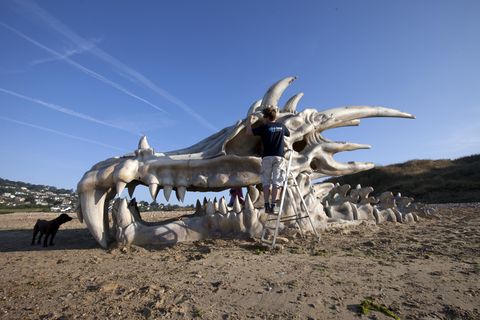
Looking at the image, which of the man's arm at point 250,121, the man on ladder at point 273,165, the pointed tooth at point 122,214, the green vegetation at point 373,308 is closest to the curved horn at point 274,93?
the man's arm at point 250,121

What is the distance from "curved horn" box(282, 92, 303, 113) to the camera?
6863mm

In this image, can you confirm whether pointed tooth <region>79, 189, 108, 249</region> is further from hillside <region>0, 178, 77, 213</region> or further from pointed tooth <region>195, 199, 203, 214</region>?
hillside <region>0, 178, 77, 213</region>

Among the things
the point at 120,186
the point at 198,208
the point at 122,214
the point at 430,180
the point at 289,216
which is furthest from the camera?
the point at 430,180

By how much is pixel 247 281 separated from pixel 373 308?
1143 mm

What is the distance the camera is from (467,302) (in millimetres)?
2809

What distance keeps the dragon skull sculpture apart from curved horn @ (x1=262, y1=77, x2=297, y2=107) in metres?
0.02

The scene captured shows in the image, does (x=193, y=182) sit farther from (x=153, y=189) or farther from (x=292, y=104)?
(x=292, y=104)

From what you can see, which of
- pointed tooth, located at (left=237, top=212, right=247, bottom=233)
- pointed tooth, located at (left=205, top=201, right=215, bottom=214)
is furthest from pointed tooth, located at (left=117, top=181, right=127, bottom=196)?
pointed tooth, located at (left=237, top=212, right=247, bottom=233)

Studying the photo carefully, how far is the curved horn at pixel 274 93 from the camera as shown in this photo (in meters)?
6.46

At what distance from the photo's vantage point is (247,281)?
3303mm

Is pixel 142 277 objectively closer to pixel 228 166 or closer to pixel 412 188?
pixel 228 166

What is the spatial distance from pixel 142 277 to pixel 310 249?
219 cm

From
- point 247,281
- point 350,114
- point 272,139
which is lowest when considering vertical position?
point 247,281

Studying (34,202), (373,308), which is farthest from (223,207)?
(34,202)
